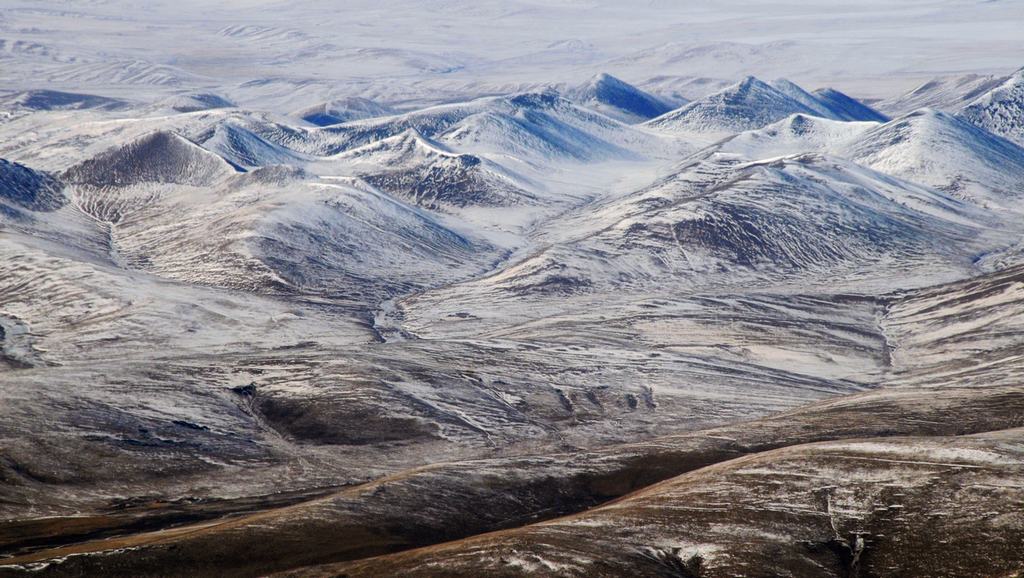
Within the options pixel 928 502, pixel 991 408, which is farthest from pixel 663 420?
pixel 928 502

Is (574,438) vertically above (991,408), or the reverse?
(991,408)

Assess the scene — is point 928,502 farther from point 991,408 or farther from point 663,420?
point 663,420

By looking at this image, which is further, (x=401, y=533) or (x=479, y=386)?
(x=479, y=386)

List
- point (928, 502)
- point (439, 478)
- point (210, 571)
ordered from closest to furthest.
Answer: point (210, 571), point (928, 502), point (439, 478)

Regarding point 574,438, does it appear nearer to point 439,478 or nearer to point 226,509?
point 439,478

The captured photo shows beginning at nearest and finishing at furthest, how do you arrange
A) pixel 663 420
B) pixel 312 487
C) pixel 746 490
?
pixel 746 490
pixel 312 487
pixel 663 420

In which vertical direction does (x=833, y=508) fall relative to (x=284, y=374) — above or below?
above

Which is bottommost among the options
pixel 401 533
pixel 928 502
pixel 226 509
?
pixel 226 509

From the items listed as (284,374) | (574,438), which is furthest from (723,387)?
(284,374)

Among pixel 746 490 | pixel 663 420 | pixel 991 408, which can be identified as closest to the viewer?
pixel 746 490
